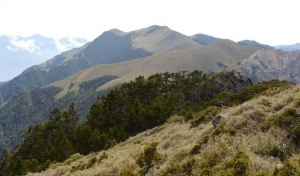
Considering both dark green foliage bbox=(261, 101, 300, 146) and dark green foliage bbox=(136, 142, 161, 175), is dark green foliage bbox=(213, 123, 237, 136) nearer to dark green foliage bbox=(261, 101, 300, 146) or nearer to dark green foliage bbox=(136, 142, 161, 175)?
dark green foliage bbox=(261, 101, 300, 146)

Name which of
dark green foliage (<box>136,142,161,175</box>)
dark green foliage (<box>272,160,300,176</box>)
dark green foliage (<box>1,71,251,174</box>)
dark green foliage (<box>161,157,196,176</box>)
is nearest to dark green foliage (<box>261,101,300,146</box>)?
dark green foliage (<box>161,157,196,176</box>)

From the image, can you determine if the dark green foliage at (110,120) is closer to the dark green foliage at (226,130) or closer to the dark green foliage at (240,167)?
the dark green foliage at (226,130)

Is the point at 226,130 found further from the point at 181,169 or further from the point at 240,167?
the point at 240,167

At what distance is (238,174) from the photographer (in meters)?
10.7

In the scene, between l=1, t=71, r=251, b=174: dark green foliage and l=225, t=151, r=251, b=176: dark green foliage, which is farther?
l=1, t=71, r=251, b=174: dark green foliage

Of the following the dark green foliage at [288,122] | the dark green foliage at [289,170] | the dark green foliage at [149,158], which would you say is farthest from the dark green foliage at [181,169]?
the dark green foliage at [288,122]

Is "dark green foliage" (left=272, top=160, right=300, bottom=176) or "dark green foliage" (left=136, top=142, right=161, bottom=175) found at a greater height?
"dark green foliage" (left=272, top=160, right=300, bottom=176)

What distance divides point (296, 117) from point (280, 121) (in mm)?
900

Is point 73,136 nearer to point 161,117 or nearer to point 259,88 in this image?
point 161,117

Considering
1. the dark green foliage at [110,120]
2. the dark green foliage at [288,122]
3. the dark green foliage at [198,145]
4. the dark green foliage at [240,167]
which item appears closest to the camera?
the dark green foliage at [240,167]

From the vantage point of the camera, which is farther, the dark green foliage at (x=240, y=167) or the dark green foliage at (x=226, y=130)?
the dark green foliage at (x=226, y=130)

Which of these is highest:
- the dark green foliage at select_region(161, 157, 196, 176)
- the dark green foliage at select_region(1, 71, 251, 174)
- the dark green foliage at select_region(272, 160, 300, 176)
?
the dark green foliage at select_region(272, 160, 300, 176)

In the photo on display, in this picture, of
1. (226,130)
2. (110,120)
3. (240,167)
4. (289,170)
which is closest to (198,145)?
(226,130)

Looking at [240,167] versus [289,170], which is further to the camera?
[240,167]
